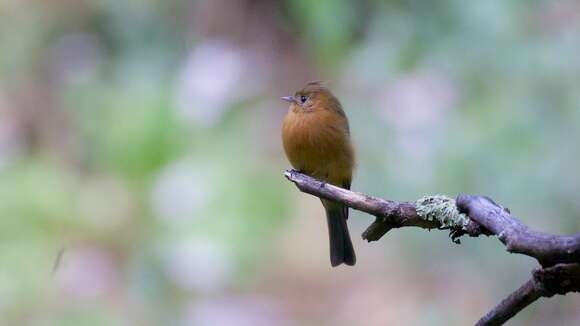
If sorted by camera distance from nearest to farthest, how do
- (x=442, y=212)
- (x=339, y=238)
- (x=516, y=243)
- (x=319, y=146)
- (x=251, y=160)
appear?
(x=516, y=243) < (x=442, y=212) < (x=319, y=146) < (x=339, y=238) < (x=251, y=160)

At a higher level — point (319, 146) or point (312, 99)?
point (312, 99)

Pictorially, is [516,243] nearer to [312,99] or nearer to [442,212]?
[442,212]

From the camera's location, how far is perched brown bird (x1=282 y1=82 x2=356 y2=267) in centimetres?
388

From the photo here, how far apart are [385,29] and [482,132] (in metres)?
1.08

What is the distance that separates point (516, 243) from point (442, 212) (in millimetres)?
443

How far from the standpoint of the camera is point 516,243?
1807 millimetres

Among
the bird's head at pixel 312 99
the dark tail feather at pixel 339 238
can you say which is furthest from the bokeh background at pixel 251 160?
the bird's head at pixel 312 99

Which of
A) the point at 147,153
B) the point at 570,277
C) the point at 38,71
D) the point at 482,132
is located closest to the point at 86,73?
the point at 38,71

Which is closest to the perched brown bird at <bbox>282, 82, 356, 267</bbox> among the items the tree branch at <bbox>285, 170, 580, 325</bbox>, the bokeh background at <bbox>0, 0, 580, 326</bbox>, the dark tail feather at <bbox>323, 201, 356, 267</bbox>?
the dark tail feather at <bbox>323, 201, 356, 267</bbox>

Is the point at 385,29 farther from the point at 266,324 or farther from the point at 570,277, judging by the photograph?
the point at 570,277

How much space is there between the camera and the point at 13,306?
4785 mm

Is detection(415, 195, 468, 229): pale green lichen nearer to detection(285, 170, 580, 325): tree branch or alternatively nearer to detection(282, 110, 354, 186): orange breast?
detection(285, 170, 580, 325): tree branch

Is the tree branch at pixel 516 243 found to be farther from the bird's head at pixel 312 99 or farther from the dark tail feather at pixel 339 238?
the bird's head at pixel 312 99

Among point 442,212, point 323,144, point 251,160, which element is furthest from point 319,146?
point 251,160
